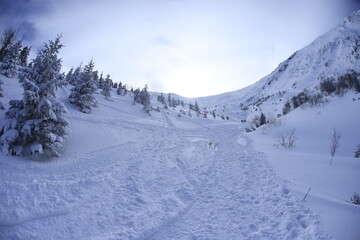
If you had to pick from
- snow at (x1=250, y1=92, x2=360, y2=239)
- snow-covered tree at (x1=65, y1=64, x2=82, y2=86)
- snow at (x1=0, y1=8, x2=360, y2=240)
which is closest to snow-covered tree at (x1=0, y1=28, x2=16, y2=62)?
snow-covered tree at (x1=65, y1=64, x2=82, y2=86)

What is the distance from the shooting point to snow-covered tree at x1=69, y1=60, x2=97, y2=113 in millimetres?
18484

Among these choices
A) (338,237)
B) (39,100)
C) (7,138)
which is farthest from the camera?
(39,100)

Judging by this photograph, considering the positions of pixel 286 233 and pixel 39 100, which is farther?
pixel 39 100

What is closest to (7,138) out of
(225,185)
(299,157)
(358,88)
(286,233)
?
(225,185)

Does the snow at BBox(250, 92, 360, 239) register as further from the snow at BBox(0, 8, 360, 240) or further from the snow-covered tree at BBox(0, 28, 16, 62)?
the snow-covered tree at BBox(0, 28, 16, 62)

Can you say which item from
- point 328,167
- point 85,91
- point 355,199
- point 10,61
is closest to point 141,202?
point 355,199

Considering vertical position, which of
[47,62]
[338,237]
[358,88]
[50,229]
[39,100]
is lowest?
[50,229]

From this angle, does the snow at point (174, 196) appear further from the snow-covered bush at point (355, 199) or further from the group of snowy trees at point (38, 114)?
the group of snowy trees at point (38, 114)

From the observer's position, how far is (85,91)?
19453 mm

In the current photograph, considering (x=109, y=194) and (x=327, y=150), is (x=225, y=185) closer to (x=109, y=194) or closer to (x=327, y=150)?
(x=109, y=194)

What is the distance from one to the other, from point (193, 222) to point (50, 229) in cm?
283

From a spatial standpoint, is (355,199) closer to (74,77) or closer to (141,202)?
(141,202)

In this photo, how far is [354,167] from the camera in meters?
5.91

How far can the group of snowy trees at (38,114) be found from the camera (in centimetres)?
611
